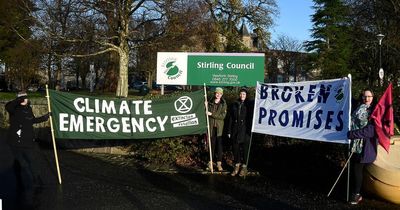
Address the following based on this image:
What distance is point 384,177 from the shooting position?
762 centimetres

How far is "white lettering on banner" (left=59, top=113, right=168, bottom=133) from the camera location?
Result: 9.70 metres

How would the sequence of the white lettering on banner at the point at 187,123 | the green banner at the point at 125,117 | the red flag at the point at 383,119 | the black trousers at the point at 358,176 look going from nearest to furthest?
the red flag at the point at 383,119 < the black trousers at the point at 358,176 < the green banner at the point at 125,117 < the white lettering on banner at the point at 187,123

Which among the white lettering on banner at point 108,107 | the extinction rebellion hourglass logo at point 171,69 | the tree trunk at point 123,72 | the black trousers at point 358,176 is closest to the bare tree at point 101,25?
the tree trunk at point 123,72

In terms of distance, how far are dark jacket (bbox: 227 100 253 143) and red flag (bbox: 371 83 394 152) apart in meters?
2.77

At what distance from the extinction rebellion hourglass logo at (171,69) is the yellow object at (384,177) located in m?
7.69

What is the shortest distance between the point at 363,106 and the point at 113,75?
4196 cm

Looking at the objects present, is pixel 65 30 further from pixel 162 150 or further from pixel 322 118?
pixel 322 118

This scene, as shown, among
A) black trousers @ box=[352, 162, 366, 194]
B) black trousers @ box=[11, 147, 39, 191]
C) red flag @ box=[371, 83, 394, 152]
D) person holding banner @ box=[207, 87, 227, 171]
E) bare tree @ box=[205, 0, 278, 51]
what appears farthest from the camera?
bare tree @ box=[205, 0, 278, 51]

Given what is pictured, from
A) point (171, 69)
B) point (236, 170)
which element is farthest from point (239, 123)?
point (171, 69)

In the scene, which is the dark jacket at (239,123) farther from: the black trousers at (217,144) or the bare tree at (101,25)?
the bare tree at (101,25)

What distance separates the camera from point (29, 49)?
32719 millimetres

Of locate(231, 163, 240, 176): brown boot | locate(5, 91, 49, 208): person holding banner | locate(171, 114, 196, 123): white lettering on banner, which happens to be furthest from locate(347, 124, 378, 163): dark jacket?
locate(5, 91, 49, 208): person holding banner

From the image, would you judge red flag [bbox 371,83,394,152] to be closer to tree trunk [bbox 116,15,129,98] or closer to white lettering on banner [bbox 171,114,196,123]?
white lettering on banner [bbox 171,114,196,123]

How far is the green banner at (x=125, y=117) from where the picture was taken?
9.69 m
